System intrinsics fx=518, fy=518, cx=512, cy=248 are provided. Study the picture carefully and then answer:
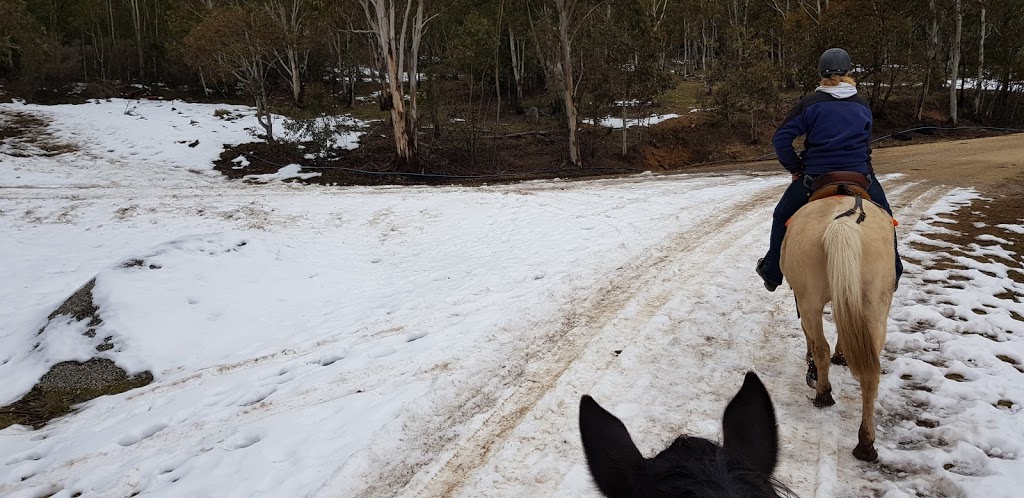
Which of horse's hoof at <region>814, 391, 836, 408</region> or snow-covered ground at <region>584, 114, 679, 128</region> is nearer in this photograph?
horse's hoof at <region>814, 391, 836, 408</region>

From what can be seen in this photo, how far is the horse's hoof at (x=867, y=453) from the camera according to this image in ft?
10.6

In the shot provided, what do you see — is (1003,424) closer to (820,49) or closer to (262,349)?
(262,349)

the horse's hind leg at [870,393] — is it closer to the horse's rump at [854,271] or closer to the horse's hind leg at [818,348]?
the horse's rump at [854,271]

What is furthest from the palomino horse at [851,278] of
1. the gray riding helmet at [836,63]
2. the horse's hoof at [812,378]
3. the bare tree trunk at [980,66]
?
the bare tree trunk at [980,66]

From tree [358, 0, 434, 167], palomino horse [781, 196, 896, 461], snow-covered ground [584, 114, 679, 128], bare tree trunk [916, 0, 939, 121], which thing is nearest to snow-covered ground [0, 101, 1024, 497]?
palomino horse [781, 196, 896, 461]

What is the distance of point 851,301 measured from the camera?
118 inches

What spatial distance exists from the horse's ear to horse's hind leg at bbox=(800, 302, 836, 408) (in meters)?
2.18

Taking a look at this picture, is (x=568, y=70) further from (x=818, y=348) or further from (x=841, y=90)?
(x=818, y=348)

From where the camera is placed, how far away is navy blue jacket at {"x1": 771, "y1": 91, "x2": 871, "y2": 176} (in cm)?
386

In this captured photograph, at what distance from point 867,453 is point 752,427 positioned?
7.32 ft

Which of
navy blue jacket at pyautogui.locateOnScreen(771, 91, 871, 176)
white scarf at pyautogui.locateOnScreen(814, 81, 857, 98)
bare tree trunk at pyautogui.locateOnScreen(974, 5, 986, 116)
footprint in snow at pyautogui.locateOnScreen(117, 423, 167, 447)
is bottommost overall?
footprint in snow at pyautogui.locateOnScreen(117, 423, 167, 447)

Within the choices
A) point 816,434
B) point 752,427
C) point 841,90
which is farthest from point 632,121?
point 752,427

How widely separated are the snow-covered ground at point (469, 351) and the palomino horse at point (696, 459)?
5.71 feet

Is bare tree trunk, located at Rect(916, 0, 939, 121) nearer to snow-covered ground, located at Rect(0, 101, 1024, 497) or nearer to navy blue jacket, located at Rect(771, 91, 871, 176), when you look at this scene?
snow-covered ground, located at Rect(0, 101, 1024, 497)
